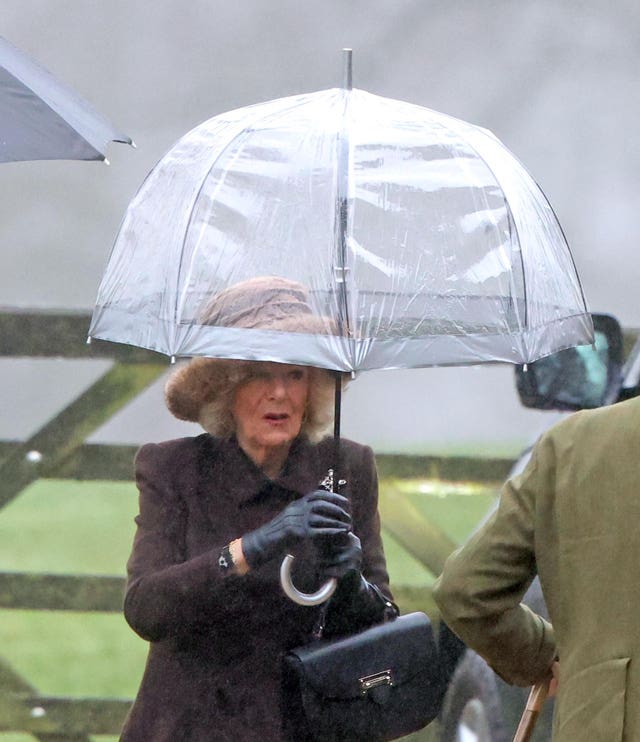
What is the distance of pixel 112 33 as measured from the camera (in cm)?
750

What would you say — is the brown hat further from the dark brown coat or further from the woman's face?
the dark brown coat

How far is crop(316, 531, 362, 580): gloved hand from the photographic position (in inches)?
98.0

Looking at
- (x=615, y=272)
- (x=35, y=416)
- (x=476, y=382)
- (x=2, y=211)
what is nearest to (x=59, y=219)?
(x=2, y=211)

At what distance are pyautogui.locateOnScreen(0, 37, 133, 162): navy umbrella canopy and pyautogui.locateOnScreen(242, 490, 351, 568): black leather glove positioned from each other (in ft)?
2.27

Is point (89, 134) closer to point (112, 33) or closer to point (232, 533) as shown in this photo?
point (232, 533)

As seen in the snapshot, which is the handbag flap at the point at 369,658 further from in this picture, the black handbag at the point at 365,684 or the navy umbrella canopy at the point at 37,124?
the navy umbrella canopy at the point at 37,124

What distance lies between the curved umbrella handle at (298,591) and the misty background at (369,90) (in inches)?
155

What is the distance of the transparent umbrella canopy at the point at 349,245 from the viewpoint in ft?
7.83

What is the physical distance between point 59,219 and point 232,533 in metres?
6.07

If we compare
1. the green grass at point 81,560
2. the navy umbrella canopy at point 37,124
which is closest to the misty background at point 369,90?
A: the green grass at point 81,560

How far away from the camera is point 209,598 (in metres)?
2.57

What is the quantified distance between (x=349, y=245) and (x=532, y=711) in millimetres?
785

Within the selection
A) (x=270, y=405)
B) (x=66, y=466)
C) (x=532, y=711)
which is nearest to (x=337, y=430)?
(x=270, y=405)

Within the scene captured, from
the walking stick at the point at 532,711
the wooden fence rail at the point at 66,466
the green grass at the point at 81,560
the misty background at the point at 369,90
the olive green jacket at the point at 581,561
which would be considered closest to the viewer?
the olive green jacket at the point at 581,561
